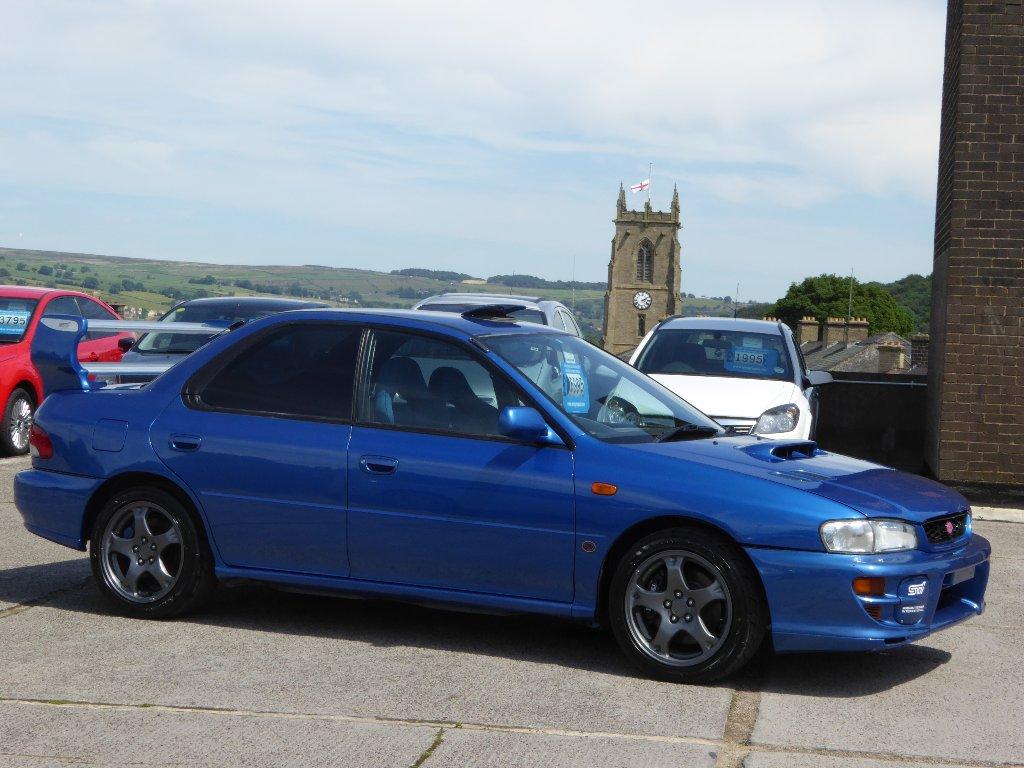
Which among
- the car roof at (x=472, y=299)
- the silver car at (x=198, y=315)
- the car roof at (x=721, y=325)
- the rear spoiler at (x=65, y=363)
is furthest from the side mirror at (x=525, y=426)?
the silver car at (x=198, y=315)

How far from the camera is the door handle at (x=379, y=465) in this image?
20.0 feet

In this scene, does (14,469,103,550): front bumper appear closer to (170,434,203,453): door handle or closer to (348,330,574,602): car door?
(170,434,203,453): door handle

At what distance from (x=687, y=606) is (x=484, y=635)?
1.26m

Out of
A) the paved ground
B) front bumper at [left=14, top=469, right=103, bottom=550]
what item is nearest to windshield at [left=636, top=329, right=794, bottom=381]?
the paved ground

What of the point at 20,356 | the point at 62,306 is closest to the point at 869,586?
the point at 20,356

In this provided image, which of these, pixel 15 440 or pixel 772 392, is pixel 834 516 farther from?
pixel 15 440

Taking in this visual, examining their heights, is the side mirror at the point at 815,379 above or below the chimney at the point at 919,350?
above

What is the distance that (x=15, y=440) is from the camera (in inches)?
556

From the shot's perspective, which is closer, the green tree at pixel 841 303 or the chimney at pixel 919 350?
the chimney at pixel 919 350

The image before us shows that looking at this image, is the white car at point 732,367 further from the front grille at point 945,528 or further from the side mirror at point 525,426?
the side mirror at point 525,426

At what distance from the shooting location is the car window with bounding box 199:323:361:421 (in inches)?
252

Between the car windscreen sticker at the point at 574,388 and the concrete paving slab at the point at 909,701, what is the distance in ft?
4.70

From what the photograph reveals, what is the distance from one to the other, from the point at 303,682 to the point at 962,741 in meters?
2.55

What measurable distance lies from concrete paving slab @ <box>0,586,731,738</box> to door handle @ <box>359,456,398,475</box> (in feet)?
2.65
